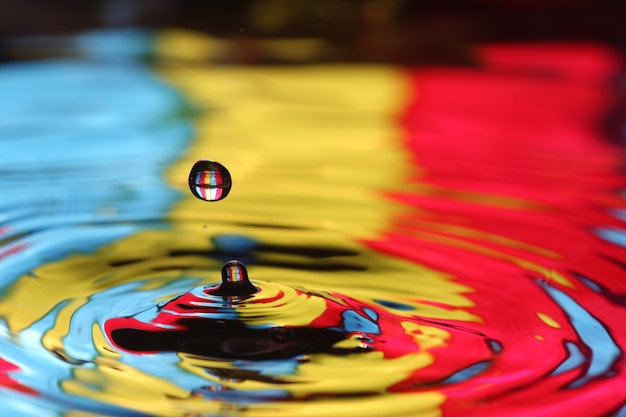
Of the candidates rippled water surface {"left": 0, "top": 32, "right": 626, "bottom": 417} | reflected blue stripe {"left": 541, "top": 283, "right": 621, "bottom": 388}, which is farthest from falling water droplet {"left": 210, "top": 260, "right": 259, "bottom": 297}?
reflected blue stripe {"left": 541, "top": 283, "right": 621, "bottom": 388}

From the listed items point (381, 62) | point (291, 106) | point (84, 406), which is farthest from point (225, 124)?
point (84, 406)

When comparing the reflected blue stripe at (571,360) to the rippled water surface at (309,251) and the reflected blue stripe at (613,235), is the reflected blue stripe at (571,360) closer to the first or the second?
the rippled water surface at (309,251)

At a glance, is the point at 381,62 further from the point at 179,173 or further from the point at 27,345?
the point at 27,345

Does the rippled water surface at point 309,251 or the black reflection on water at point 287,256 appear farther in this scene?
the black reflection on water at point 287,256

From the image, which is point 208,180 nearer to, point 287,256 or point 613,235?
A: point 287,256

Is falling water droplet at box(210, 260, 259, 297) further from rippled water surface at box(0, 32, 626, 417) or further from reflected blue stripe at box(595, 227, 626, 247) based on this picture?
reflected blue stripe at box(595, 227, 626, 247)

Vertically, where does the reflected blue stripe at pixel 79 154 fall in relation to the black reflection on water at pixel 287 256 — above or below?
above

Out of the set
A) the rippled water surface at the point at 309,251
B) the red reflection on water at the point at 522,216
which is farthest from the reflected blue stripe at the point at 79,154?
the red reflection on water at the point at 522,216

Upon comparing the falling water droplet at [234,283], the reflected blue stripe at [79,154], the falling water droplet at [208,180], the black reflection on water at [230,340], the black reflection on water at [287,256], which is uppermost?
the reflected blue stripe at [79,154]
